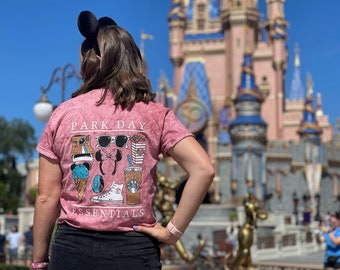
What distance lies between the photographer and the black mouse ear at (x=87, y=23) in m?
2.33

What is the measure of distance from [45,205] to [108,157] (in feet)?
1.01

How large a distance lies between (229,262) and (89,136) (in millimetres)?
6685

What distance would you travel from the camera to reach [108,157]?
214 cm

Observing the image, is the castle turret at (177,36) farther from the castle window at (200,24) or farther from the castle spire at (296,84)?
the castle spire at (296,84)

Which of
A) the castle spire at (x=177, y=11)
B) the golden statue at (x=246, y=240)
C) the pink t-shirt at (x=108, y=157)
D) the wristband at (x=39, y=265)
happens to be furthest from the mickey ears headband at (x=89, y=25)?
the castle spire at (x=177, y=11)

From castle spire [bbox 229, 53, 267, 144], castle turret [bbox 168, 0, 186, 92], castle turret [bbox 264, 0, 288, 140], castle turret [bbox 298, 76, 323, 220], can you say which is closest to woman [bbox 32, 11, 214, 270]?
castle spire [bbox 229, 53, 267, 144]

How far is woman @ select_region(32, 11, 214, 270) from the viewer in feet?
6.84

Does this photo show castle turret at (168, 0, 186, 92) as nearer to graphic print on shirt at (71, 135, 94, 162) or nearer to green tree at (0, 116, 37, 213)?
green tree at (0, 116, 37, 213)

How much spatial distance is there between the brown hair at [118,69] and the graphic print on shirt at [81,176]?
254mm

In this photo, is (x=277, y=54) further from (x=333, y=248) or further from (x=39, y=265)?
(x=39, y=265)

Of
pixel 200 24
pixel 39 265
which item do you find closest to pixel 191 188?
pixel 39 265

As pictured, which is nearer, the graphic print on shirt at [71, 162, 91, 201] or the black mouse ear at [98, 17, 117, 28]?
the graphic print on shirt at [71, 162, 91, 201]

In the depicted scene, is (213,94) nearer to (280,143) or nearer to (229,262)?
(280,143)

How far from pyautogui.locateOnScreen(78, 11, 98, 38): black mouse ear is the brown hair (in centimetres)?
3
